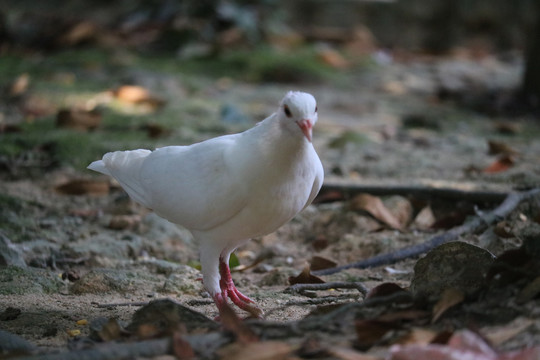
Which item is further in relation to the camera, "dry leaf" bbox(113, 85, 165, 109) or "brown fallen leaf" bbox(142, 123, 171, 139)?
"dry leaf" bbox(113, 85, 165, 109)

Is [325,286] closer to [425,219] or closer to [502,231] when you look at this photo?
[502,231]

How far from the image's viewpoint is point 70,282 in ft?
10.7

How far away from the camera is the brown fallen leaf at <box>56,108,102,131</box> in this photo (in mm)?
5656

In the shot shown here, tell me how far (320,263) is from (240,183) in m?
0.95

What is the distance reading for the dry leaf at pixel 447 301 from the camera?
7.41ft

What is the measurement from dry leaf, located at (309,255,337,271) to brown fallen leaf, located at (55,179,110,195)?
162 centimetres

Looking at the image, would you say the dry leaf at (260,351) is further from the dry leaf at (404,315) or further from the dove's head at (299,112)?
the dove's head at (299,112)

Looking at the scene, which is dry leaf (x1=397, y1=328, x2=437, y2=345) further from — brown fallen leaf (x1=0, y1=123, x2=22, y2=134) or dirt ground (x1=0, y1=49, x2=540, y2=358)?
brown fallen leaf (x1=0, y1=123, x2=22, y2=134)

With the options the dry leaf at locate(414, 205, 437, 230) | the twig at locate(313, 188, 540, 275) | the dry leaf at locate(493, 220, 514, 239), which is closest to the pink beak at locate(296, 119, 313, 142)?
the twig at locate(313, 188, 540, 275)

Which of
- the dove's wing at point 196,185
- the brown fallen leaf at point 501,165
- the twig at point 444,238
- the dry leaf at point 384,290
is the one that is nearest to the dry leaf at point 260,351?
the dry leaf at point 384,290

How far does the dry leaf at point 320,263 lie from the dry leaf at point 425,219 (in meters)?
0.73

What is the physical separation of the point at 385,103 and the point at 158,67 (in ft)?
7.64

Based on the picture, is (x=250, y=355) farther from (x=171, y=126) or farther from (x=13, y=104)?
(x=13, y=104)

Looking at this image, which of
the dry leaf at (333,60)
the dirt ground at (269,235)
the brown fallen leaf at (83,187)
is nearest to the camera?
the dirt ground at (269,235)
